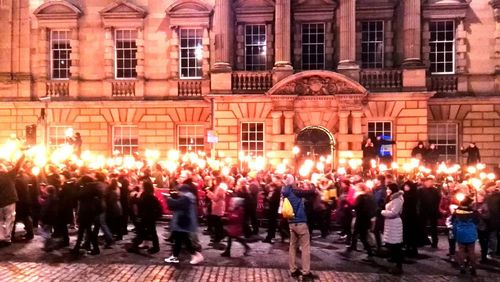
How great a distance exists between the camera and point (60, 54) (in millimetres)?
29078

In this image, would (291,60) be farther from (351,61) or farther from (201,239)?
(201,239)

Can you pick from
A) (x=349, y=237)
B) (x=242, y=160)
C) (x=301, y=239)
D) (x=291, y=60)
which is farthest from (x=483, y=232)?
(x=291, y=60)

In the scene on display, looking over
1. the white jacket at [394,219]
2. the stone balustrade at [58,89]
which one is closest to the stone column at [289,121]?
the stone balustrade at [58,89]

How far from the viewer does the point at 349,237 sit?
48.1 ft

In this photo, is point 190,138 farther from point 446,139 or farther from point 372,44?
point 446,139

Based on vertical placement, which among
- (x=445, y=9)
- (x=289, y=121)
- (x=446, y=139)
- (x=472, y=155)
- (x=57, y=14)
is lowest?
(x=472, y=155)

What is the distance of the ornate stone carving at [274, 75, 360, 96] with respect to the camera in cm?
2508

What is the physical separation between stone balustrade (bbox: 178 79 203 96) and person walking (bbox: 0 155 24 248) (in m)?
14.7

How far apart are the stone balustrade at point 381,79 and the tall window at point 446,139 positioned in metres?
3.38

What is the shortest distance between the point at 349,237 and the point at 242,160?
11600mm

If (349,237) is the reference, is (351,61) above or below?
above

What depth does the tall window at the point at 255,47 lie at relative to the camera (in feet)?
91.6

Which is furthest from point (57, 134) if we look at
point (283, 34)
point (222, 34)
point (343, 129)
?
point (343, 129)

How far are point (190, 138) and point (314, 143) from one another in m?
6.86
